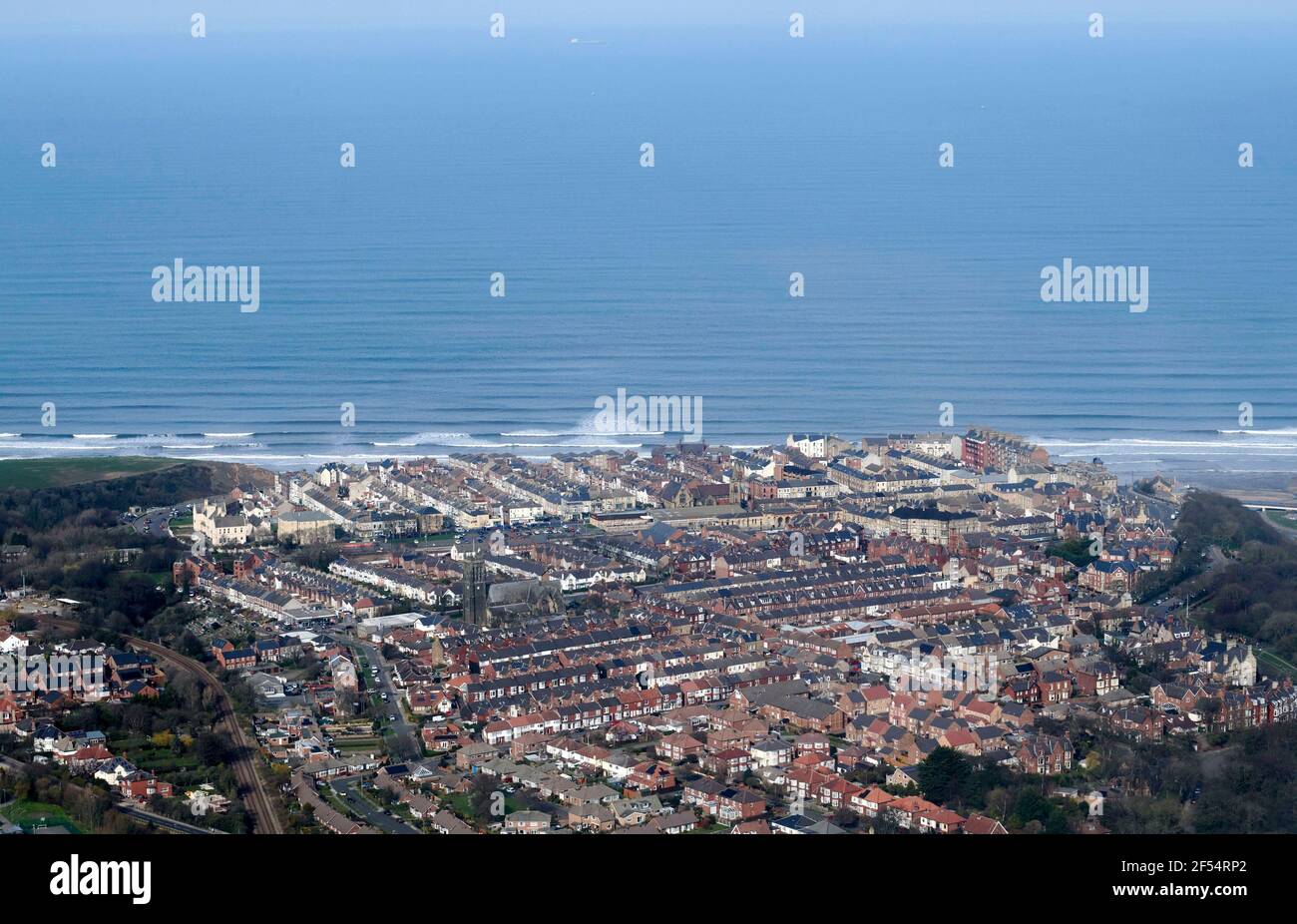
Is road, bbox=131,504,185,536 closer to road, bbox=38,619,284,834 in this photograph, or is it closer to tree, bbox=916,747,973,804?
road, bbox=38,619,284,834

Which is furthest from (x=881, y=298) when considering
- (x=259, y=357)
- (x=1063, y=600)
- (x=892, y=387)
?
(x=1063, y=600)

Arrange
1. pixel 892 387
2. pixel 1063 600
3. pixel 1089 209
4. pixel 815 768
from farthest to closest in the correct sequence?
pixel 1089 209 → pixel 892 387 → pixel 1063 600 → pixel 815 768

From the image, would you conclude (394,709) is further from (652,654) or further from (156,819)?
(156,819)

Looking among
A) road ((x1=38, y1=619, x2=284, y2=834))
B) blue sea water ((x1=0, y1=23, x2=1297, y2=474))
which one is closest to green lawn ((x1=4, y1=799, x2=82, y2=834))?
road ((x1=38, y1=619, x2=284, y2=834))

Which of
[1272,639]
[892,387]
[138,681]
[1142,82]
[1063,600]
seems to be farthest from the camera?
[1142,82]

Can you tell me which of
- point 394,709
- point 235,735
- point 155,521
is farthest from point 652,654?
point 155,521

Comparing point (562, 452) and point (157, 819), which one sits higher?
point (562, 452)

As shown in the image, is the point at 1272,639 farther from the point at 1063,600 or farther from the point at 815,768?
the point at 815,768
